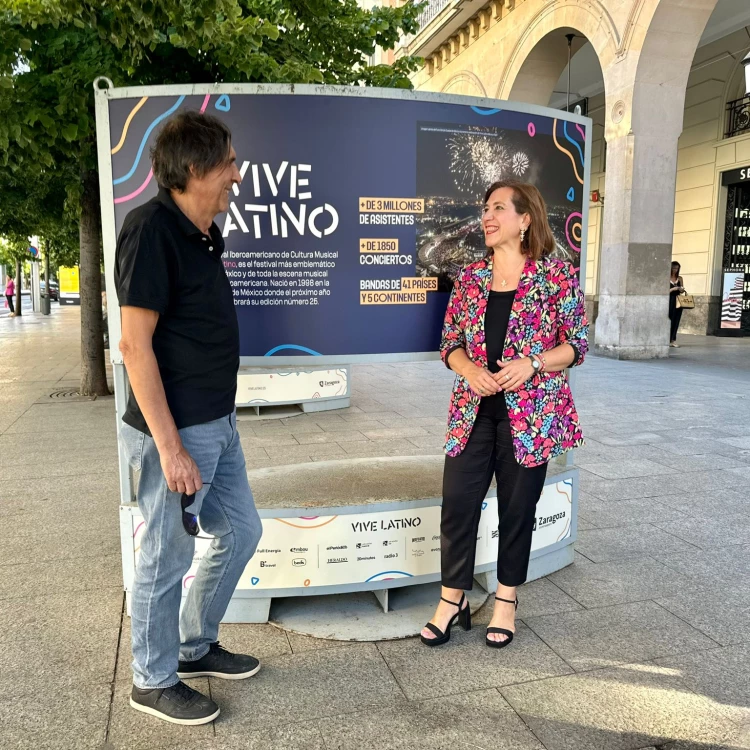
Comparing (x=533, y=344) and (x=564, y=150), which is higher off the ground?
(x=564, y=150)

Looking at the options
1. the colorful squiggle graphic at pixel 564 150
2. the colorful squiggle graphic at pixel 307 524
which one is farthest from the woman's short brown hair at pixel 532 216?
the colorful squiggle graphic at pixel 307 524

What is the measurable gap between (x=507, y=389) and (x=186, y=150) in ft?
4.96

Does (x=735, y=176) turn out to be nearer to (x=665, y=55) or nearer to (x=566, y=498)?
(x=665, y=55)

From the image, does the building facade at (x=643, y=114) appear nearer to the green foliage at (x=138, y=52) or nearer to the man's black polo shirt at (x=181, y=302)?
the green foliage at (x=138, y=52)

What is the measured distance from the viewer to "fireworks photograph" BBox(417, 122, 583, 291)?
3242 millimetres

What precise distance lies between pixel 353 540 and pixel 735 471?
385cm

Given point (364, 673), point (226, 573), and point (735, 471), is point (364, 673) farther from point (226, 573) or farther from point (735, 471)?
point (735, 471)

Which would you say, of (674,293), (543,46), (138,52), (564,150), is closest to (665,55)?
(543,46)

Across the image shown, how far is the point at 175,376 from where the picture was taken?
221cm

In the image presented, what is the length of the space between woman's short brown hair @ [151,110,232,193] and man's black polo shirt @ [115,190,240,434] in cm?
7

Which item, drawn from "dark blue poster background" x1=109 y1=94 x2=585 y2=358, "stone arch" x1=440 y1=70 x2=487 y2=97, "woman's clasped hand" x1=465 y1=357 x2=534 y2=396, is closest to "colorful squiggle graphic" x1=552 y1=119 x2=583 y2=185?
"dark blue poster background" x1=109 y1=94 x2=585 y2=358

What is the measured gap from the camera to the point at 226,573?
2568mm

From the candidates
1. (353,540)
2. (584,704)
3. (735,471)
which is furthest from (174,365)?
(735,471)

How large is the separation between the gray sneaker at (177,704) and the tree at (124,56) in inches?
167
